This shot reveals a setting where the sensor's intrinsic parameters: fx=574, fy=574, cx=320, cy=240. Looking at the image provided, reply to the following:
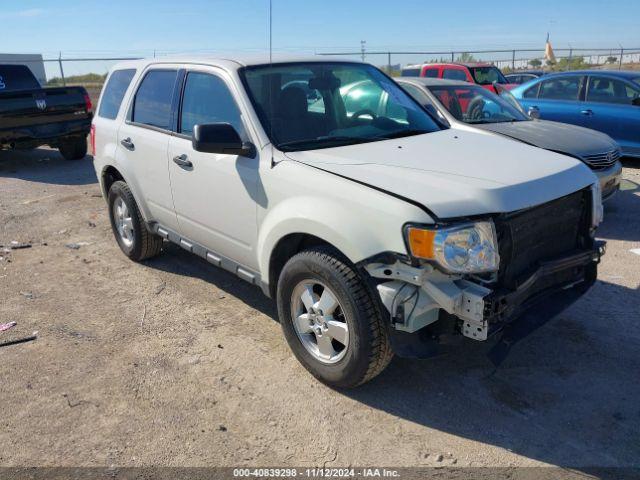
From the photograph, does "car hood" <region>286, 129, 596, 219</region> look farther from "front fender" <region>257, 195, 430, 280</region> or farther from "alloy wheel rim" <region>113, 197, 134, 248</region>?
"alloy wheel rim" <region>113, 197, 134, 248</region>

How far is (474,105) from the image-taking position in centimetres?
750

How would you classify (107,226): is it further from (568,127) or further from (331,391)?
(568,127)

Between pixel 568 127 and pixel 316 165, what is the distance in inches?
209

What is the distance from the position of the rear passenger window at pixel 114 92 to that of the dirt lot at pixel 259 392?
5.58ft

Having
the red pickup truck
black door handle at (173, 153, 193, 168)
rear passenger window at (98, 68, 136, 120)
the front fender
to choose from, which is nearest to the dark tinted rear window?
rear passenger window at (98, 68, 136, 120)

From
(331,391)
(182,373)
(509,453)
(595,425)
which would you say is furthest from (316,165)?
(595,425)

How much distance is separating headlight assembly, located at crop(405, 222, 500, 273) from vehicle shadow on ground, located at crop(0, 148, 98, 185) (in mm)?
8001

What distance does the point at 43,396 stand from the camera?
3.46 m

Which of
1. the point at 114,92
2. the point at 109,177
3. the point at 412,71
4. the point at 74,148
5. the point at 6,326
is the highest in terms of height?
the point at 412,71

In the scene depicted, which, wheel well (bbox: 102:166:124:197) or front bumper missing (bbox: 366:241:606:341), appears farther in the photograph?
wheel well (bbox: 102:166:124:197)

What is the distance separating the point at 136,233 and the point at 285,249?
2.32 m

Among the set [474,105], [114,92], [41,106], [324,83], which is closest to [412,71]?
[474,105]

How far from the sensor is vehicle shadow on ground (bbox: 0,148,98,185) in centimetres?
984

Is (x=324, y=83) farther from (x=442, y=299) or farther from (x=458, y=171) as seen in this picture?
(x=442, y=299)
